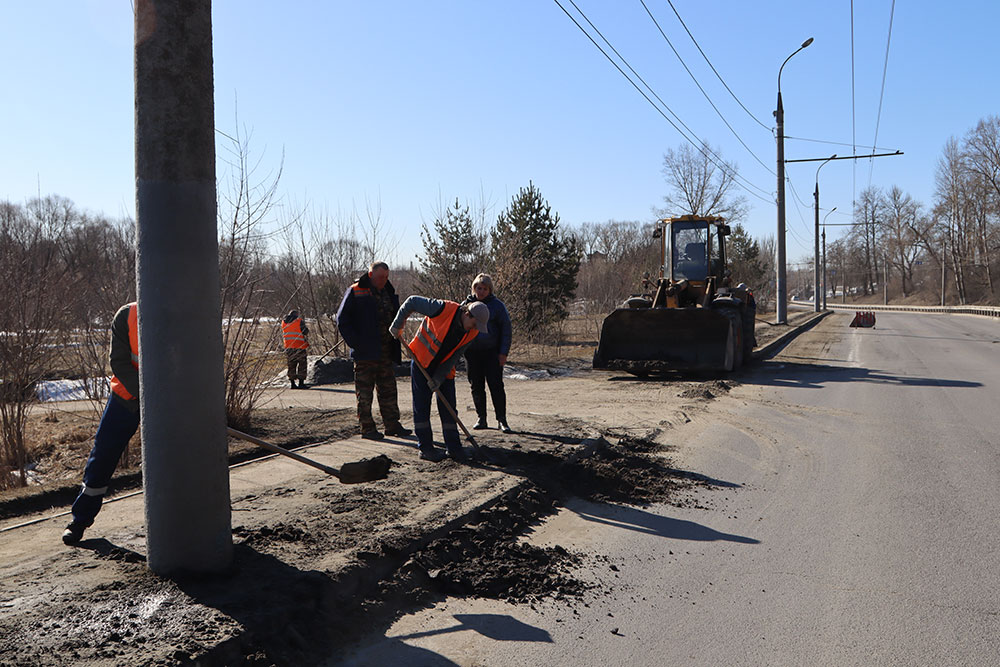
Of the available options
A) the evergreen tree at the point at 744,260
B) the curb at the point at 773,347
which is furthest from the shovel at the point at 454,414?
the evergreen tree at the point at 744,260

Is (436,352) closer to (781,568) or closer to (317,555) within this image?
(317,555)

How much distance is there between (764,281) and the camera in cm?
5625

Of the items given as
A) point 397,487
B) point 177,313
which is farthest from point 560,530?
point 177,313

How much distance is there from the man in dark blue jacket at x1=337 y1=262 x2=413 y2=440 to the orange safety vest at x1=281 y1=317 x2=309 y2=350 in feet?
22.4

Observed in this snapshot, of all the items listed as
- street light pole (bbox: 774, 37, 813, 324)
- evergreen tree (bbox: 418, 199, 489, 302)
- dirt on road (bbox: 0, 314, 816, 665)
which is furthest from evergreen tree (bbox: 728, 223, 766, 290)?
dirt on road (bbox: 0, 314, 816, 665)

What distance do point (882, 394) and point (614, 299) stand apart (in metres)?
19.0

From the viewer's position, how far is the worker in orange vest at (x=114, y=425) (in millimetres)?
4715

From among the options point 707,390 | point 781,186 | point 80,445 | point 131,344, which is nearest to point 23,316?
point 80,445

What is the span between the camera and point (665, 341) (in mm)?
15047

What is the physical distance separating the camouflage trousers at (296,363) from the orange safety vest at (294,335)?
233 mm

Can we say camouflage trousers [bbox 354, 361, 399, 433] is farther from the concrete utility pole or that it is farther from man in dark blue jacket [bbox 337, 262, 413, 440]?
the concrete utility pole

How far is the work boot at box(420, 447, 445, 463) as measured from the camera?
708 centimetres

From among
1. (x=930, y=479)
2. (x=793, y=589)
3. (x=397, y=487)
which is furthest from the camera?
(x=930, y=479)

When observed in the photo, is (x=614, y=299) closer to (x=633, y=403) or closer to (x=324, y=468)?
(x=633, y=403)
